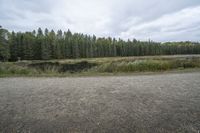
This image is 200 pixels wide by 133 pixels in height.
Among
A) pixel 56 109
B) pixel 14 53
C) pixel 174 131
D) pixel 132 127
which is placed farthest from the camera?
pixel 14 53

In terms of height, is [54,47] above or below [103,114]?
above

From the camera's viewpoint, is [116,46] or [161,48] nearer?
[116,46]

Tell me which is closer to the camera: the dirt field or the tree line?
the dirt field

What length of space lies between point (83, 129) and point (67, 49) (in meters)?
53.8

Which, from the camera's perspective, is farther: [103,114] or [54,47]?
[54,47]

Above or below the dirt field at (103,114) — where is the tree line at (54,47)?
above

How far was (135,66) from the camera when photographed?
44.8 ft

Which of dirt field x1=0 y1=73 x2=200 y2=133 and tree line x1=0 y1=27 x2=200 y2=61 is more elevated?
tree line x1=0 y1=27 x2=200 y2=61

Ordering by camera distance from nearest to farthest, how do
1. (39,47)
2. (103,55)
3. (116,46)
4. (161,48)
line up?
(39,47) → (103,55) → (116,46) → (161,48)

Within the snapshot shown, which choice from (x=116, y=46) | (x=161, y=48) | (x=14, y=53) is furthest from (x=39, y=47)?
(x=161, y=48)

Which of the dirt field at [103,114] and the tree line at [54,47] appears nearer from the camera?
the dirt field at [103,114]

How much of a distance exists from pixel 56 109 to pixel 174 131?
2.92 m

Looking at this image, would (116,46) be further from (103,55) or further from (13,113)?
(13,113)

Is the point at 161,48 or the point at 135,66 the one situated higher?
the point at 161,48
